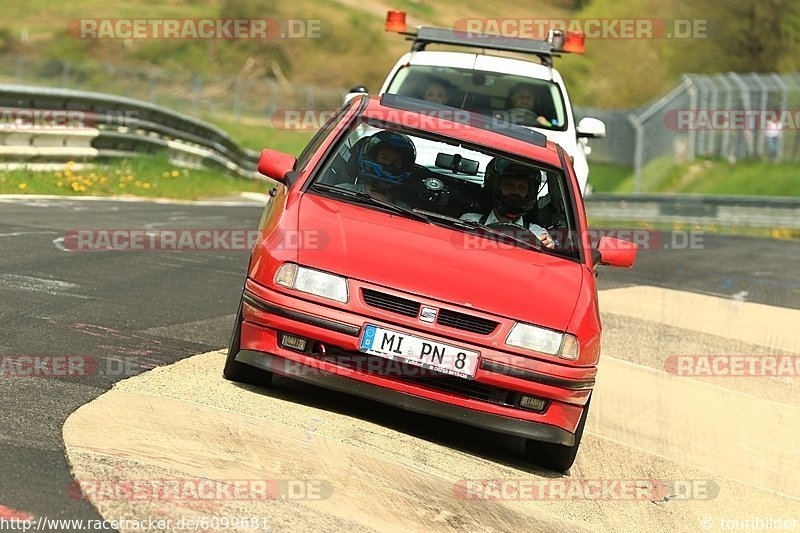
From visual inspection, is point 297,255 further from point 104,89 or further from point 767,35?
point 767,35

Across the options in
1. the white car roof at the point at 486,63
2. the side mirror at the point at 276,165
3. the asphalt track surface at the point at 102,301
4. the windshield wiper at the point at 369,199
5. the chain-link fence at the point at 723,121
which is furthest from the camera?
the chain-link fence at the point at 723,121

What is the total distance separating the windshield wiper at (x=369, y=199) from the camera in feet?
24.3

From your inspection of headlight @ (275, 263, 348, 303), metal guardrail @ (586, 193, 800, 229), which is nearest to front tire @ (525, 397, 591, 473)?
headlight @ (275, 263, 348, 303)

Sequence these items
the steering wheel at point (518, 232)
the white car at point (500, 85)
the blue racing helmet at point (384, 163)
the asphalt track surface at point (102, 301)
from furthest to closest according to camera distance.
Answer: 1. the white car at point (500, 85)
2. the blue racing helmet at point (384, 163)
3. the steering wheel at point (518, 232)
4. the asphalt track surface at point (102, 301)

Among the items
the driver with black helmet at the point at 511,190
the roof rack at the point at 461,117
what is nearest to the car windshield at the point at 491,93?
the roof rack at the point at 461,117

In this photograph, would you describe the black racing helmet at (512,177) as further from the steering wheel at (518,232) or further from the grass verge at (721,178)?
the grass verge at (721,178)

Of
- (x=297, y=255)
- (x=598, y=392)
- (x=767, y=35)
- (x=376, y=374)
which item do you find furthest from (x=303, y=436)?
(x=767, y=35)

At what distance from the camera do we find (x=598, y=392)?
912cm

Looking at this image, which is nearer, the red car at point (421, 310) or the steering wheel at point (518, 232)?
the red car at point (421, 310)

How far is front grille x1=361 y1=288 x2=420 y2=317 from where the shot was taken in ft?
21.4

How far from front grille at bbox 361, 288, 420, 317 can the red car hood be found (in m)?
0.06

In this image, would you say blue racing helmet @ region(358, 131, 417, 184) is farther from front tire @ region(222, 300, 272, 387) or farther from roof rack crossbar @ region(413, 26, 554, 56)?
roof rack crossbar @ region(413, 26, 554, 56)

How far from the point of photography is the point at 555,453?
269 inches

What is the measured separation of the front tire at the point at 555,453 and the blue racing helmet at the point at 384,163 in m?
1.78
